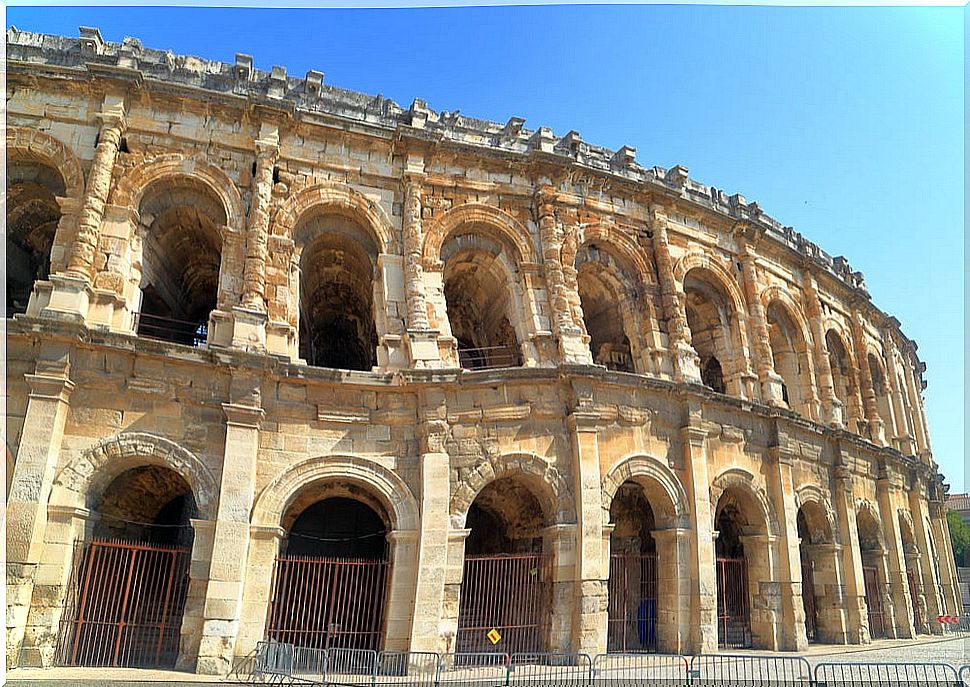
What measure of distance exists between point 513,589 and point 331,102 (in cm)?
956

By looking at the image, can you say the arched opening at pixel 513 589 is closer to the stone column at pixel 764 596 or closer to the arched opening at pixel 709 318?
the stone column at pixel 764 596

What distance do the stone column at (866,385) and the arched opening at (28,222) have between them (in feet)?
63.4

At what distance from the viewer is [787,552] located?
13.5 m

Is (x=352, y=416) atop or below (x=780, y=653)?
atop

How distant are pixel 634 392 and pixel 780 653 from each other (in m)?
5.41

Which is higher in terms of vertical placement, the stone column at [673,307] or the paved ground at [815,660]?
the stone column at [673,307]

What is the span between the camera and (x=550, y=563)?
1134 cm

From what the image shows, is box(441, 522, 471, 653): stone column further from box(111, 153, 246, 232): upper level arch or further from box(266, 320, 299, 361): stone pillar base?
box(111, 153, 246, 232): upper level arch

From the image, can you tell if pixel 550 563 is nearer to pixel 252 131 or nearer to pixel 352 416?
pixel 352 416

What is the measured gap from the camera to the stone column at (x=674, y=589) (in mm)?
11766

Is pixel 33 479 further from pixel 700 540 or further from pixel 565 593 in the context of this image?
pixel 700 540

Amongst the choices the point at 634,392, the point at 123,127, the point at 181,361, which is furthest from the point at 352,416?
the point at 123,127

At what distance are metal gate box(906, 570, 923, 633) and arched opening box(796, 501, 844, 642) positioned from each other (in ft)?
14.0

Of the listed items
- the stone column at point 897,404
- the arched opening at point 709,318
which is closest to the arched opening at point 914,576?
the stone column at point 897,404
